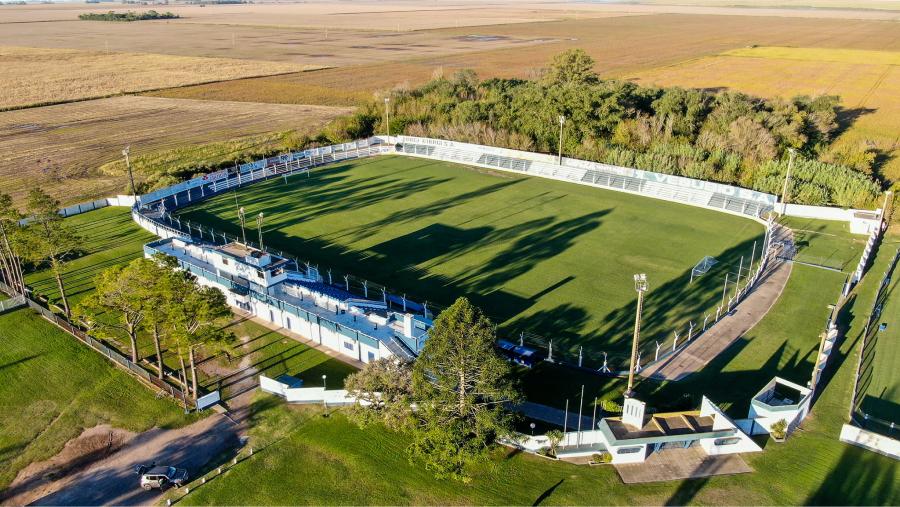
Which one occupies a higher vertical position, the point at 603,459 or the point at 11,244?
the point at 11,244

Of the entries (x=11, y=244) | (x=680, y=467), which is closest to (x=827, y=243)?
(x=680, y=467)

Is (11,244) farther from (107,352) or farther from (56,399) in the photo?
(56,399)

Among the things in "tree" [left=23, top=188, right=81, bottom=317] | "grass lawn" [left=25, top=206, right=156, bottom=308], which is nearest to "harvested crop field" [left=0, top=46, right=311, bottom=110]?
"grass lawn" [left=25, top=206, right=156, bottom=308]

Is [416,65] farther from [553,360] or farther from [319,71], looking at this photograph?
[553,360]

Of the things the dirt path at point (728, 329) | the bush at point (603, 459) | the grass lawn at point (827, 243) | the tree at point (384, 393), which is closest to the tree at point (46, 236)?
the tree at point (384, 393)

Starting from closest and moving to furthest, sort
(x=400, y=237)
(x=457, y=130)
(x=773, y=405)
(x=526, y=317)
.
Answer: (x=773, y=405) → (x=526, y=317) → (x=400, y=237) → (x=457, y=130)

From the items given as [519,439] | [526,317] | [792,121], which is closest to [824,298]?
[526,317]
